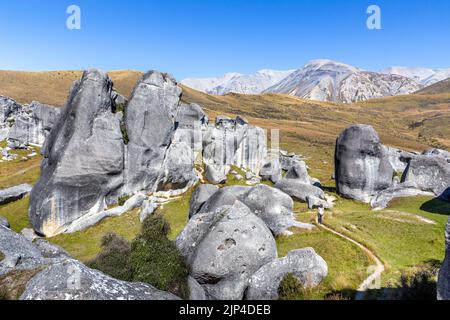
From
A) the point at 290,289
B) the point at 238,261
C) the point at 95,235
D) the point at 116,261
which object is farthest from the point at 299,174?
the point at 116,261

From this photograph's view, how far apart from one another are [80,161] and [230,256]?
22.3 metres

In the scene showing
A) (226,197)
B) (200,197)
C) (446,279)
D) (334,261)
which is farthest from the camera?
(200,197)

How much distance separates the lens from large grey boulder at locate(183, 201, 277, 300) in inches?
793

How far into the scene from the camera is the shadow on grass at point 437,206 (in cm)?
3186

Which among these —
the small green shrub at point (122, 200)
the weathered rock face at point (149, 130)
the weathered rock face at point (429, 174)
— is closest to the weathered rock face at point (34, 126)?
the weathered rock face at point (149, 130)

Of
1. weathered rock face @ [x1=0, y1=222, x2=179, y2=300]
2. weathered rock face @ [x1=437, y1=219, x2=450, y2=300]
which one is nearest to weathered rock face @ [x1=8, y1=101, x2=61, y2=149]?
weathered rock face @ [x1=0, y1=222, x2=179, y2=300]

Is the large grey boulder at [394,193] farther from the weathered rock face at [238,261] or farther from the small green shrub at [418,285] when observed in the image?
the weathered rock face at [238,261]

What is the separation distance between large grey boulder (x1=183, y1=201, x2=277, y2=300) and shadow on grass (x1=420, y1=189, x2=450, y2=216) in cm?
2053

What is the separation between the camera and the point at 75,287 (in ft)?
41.5

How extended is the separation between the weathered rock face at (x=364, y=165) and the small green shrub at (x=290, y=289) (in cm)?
2876

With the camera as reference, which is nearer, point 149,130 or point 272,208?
point 272,208

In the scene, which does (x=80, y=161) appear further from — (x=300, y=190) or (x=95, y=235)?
(x=300, y=190)
